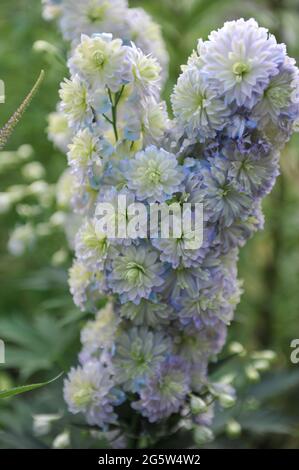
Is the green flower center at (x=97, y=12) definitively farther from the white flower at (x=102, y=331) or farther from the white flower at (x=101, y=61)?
the white flower at (x=102, y=331)

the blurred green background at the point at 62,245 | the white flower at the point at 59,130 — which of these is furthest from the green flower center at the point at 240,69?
the blurred green background at the point at 62,245

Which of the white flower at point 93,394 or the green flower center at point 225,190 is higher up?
the green flower center at point 225,190

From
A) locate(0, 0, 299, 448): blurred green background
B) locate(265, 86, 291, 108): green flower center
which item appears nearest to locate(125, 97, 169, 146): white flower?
locate(265, 86, 291, 108): green flower center

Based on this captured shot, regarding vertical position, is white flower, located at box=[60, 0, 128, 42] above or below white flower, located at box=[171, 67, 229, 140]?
above

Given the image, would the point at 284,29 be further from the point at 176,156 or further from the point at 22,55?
the point at 176,156

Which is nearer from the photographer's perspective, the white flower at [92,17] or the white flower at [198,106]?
the white flower at [198,106]

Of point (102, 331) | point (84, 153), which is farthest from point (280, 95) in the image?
point (102, 331)

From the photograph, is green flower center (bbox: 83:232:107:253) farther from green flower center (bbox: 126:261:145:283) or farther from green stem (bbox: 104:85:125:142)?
green stem (bbox: 104:85:125:142)

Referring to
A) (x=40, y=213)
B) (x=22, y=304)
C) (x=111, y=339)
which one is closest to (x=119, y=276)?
(x=111, y=339)
